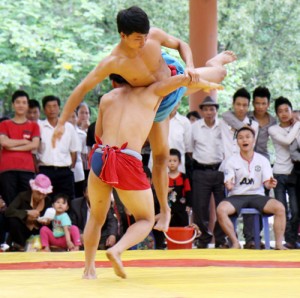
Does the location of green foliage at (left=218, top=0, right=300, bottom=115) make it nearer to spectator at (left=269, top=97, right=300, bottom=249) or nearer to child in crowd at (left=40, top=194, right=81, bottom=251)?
spectator at (left=269, top=97, right=300, bottom=249)

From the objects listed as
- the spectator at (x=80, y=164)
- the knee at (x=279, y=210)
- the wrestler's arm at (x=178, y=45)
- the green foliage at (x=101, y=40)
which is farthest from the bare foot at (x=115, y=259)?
the green foliage at (x=101, y=40)

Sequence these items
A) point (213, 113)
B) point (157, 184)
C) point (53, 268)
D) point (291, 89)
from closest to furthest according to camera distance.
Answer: point (157, 184), point (53, 268), point (213, 113), point (291, 89)

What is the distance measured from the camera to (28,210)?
7.08 m

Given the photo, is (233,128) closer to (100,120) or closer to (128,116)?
(100,120)

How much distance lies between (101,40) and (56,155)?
174 inches

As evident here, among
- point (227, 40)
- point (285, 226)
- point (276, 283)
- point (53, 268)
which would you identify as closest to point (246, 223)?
point (285, 226)

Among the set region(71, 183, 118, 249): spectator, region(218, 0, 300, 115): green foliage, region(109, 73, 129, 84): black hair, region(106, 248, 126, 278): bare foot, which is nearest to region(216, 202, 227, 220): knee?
region(71, 183, 118, 249): spectator

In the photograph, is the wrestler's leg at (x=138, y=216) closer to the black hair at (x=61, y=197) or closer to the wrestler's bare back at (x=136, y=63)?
the wrestler's bare back at (x=136, y=63)

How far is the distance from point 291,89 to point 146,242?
4.62 m

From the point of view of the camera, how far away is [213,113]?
7.57 m

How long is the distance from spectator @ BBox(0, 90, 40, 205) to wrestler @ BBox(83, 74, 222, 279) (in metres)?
3.08

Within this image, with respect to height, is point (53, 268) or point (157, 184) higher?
point (157, 184)

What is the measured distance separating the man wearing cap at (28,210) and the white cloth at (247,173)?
1414 mm

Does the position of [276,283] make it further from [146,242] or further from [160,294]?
[146,242]
